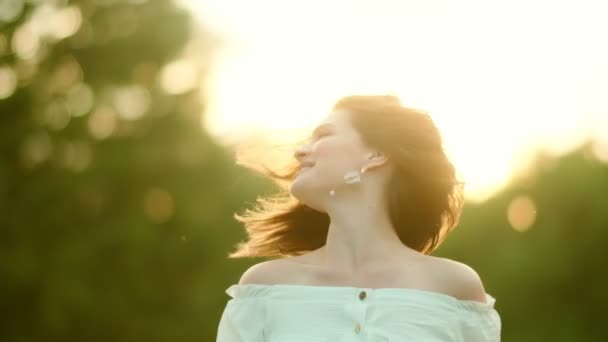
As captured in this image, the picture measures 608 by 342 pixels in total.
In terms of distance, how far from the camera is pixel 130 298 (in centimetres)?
2625

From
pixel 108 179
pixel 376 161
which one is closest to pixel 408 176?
pixel 376 161

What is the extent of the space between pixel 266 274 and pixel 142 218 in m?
21.5

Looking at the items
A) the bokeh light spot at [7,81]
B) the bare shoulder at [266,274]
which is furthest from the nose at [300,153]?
the bokeh light spot at [7,81]

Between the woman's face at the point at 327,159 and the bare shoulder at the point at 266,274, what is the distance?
0.35m

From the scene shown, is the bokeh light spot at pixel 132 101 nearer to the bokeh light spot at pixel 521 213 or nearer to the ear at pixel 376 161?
the bokeh light spot at pixel 521 213

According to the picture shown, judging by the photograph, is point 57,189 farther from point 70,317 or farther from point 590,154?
point 590,154

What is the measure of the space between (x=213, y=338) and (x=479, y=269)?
639cm

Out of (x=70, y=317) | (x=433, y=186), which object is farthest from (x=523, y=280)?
(x=433, y=186)

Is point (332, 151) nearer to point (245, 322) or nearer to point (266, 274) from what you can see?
point (266, 274)

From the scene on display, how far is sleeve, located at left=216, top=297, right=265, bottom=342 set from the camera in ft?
16.4

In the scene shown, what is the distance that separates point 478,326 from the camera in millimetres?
4926

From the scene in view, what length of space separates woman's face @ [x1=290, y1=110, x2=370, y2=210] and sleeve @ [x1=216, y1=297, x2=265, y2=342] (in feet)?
1.79

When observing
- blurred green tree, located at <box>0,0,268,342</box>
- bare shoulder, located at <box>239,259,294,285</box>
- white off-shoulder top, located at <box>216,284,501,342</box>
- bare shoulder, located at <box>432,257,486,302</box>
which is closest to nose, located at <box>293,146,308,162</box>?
bare shoulder, located at <box>239,259,294,285</box>

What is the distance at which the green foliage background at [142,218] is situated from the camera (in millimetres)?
25750
